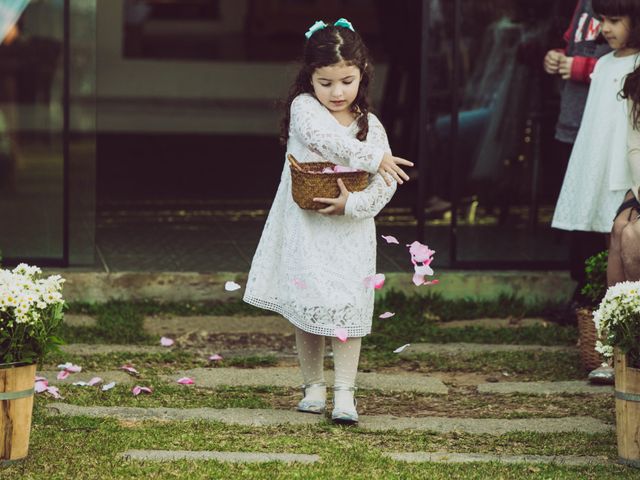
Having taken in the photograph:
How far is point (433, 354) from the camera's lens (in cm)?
689

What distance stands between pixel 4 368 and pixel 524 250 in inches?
170

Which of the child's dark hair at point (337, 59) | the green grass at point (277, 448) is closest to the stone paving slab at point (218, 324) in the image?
the green grass at point (277, 448)

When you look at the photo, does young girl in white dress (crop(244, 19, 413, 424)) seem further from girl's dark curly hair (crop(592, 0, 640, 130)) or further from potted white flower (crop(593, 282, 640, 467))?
girl's dark curly hair (crop(592, 0, 640, 130))

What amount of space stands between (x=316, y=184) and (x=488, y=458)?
48.7 inches

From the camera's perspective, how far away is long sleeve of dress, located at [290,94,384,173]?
5.37m

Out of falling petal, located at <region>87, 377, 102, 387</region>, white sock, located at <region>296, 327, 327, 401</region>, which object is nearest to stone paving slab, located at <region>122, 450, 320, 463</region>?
white sock, located at <region>296, 327, 327, 401</region>

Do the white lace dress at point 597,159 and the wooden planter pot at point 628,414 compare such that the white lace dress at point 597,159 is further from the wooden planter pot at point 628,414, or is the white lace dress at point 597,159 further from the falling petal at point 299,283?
the falling petal at point 299,283

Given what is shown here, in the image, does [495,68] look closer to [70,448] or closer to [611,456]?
[611,456]

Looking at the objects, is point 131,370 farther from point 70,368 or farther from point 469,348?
point 469,348

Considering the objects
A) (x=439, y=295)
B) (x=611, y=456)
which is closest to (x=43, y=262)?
(x=439, y=295)

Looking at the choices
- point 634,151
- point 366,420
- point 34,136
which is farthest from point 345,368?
point 34,136

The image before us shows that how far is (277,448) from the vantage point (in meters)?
5.12

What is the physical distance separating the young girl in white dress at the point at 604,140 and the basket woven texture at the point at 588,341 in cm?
56

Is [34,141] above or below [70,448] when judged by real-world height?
above
